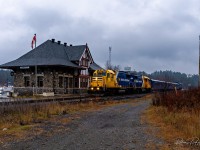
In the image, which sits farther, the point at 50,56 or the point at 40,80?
the point at 50,56

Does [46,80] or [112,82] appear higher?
[46,80]

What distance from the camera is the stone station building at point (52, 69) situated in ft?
152

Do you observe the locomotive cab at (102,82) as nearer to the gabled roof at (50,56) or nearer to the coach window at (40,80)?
the gabled roof at (50,56)

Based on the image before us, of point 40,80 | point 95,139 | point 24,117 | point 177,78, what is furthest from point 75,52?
point 177,78

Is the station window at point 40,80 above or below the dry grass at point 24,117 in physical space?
above

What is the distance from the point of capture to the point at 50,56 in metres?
50.7

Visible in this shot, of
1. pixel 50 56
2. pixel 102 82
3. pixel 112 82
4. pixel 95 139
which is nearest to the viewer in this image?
pixel 95 139

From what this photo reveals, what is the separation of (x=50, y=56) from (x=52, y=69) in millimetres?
4475

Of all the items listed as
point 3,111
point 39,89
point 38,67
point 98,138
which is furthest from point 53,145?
point 38,67

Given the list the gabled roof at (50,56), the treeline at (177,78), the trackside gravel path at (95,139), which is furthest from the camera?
the gabled roof at (50,56)

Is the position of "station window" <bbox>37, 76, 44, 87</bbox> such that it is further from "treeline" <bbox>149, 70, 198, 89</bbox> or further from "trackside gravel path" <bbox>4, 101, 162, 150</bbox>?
"trackside gravel path" <bbox>4, 101, 162, 150</bbox>

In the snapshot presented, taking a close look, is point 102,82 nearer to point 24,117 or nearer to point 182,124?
point 24,117

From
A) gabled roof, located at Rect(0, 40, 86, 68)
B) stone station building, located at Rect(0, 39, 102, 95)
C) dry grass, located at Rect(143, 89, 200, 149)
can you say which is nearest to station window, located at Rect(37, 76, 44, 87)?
stone station building, located at Rect(0, 39, 102, 95)

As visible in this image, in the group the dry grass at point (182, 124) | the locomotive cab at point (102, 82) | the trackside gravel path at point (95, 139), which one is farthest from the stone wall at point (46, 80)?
the trackside gravel path at point (95, 139)
